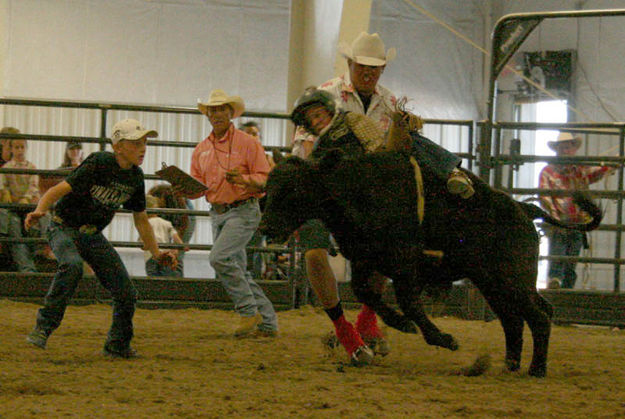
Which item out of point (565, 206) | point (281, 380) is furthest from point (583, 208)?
point (565, 206)

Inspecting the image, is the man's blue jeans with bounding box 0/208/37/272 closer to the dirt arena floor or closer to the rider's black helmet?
the dirt arena floor

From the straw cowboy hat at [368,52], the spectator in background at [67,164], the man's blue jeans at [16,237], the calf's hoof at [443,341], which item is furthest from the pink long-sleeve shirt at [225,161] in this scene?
the man's blue jeans at [16,237]

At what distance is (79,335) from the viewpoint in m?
6.09

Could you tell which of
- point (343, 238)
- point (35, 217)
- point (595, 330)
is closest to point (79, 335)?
point (35, 217)

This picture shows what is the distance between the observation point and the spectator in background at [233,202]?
6.12 metres

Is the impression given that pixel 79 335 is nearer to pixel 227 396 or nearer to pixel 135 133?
pixel 135 133

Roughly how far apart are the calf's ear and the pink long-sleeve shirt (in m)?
2.01

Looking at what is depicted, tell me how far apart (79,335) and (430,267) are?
2908 millimetres

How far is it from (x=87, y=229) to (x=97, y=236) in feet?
0.34

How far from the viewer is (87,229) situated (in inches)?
194

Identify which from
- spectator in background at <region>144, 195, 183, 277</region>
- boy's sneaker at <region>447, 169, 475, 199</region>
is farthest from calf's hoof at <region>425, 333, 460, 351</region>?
spectator in background at <region>144, 195, 183, 277</region>

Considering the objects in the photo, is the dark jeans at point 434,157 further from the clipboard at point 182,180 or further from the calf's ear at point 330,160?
the clipboard at point 182,180

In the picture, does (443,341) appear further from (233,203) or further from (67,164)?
(67,164)

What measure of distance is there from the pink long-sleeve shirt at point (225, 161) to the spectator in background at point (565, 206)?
3165 mm
